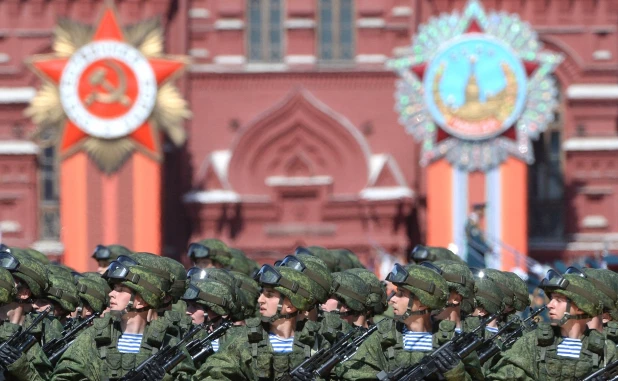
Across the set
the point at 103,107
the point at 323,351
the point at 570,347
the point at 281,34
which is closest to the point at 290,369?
the point at 323,351

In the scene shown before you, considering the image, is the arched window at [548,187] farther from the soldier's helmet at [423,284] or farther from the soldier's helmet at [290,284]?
the soldier's helmet at [290,284]

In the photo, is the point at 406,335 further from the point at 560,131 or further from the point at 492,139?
the point at 560,131

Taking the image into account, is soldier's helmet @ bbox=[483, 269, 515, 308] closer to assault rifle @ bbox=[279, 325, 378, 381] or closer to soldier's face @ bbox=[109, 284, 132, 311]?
assault rifle @ bbox=[279, 325, 378, 381]

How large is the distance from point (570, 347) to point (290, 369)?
2.10m

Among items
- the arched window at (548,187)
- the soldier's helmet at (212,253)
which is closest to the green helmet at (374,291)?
the soldier's helmet at (212,253)

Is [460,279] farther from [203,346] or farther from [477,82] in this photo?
[477,82]

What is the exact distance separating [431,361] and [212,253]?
6142 millimetres

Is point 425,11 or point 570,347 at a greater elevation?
point 425,11

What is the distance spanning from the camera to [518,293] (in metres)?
15.4

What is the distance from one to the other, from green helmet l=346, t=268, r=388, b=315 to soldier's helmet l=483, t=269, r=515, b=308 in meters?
0.90

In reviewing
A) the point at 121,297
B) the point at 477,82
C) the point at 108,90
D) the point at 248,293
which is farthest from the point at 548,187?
the point at 121,297

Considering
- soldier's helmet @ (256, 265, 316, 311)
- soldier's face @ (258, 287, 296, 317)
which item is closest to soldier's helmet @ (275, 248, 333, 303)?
soldier's helmet @ (256, 265, 316, 311)

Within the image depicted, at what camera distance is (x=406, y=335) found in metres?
13.6

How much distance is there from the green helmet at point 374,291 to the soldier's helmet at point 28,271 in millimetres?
2552
